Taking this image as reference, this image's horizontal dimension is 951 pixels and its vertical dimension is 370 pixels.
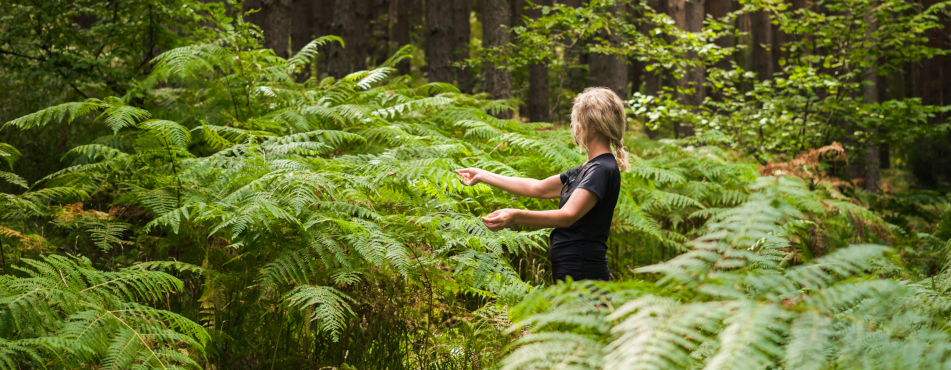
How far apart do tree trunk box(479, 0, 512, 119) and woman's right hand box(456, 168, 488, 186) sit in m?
5.77

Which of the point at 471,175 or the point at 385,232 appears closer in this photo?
the point at 385,232

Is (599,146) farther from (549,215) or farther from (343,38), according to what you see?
(343,38)

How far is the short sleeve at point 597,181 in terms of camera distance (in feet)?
8.30

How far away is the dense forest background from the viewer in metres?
Result: 1.28

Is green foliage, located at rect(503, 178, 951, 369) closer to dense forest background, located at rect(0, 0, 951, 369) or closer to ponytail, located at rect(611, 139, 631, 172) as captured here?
dense forest background, located at rect(0, 0, 951, 369)

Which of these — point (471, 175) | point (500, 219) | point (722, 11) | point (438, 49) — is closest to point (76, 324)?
point (500, 219)

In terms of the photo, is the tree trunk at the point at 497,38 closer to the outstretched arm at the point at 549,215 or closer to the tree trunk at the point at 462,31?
the tree trunk at the point at 462,31

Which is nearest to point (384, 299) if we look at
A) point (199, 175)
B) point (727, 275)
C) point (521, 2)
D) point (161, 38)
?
point (199, 175)

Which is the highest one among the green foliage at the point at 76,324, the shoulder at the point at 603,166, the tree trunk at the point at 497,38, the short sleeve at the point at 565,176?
the tree trunk at the point at 497,38

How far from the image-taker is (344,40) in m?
12.1

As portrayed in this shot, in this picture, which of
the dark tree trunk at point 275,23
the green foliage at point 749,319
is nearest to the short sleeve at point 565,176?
the green foliage at point 749,319

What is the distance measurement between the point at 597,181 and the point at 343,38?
1076cm

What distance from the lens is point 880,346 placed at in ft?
3.77

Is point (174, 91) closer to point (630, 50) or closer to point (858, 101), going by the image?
point (630, 50)
